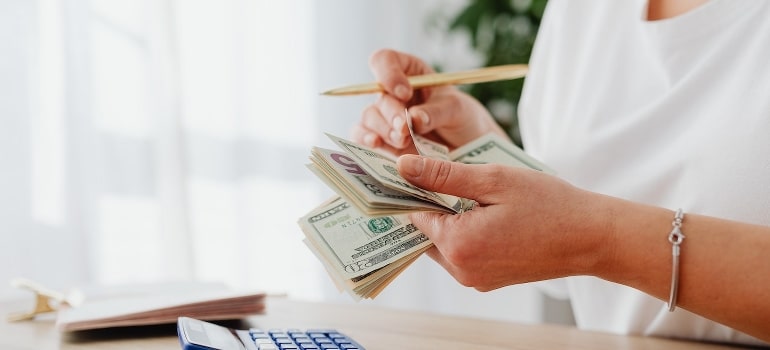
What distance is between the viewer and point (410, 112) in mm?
1227

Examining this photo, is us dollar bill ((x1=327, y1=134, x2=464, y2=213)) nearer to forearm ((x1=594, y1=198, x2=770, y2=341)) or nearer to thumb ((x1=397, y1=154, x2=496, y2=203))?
thumb ((x1=397, y1=154, x2=496, y2=203))

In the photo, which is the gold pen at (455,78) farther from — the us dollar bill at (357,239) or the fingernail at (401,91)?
the us dollar bill at (357,239)

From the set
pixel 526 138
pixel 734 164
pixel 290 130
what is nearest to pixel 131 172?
pixel 290 130

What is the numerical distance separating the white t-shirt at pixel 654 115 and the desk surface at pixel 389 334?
154 mm

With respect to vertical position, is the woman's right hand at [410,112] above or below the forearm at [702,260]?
above

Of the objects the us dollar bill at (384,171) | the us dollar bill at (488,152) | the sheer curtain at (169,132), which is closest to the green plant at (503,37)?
the sheer curtain at (169,132)

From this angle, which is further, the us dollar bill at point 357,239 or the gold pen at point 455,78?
the gold pen at point 455,78

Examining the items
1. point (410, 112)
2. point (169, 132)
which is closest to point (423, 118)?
point (410, 112)

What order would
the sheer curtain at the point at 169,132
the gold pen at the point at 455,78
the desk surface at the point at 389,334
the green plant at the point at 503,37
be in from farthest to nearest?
the green plant at the point at 503,37
the sheer curtain at the point at 169,132
the gold pen at the point at 455,78
the desk surface at the point at 389,334

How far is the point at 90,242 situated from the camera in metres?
1.85

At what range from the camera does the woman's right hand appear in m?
1.20

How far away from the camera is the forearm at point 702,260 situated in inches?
32.0

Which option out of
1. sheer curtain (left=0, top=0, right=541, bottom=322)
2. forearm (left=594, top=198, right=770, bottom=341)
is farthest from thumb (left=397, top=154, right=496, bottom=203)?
sheer curtain (left=0, top=0, right=541, bottom=322)

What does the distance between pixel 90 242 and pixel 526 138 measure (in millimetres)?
1074
